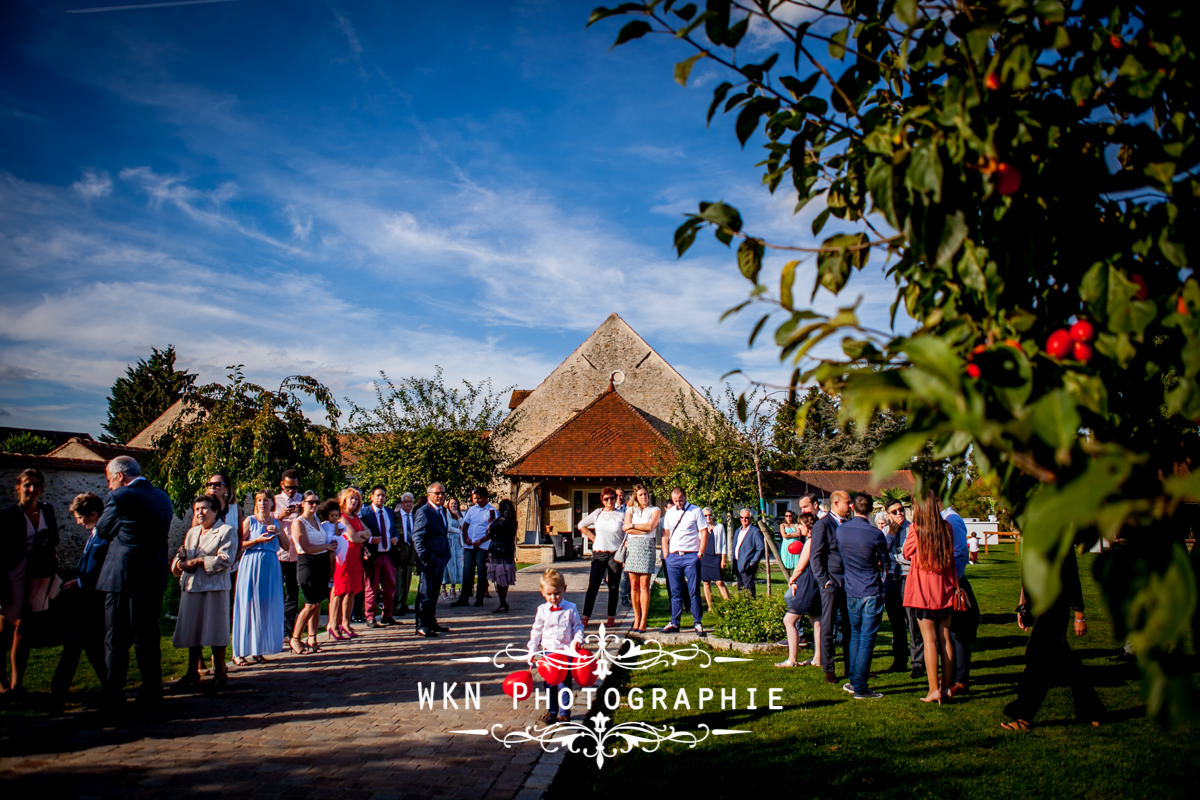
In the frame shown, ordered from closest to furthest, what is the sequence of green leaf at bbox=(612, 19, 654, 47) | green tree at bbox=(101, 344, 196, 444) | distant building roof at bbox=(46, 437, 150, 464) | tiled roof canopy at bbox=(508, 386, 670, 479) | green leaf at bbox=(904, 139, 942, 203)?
green leaf at bbox=(904, 139, 942, 203), green leaf at bbox=(612, 19, 654, 47), distant building roof at bbox=(46, 437, 150, 464), tiled roof canopy at bbox=(508, 386, 670, 479), green tree at bbox=(101, 344, 196, 444)

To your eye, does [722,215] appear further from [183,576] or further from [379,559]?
[379,559]

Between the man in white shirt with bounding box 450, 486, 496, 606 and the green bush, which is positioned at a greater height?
the man in white shirt with bounding box 450, 486, 496, 606

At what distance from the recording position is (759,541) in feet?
38.4

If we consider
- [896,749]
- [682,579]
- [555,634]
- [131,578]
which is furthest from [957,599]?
[131,578]

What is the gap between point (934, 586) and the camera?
646 centimetres

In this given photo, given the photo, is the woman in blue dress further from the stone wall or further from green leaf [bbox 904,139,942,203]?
green leaf [bbox 904,139,942,203]

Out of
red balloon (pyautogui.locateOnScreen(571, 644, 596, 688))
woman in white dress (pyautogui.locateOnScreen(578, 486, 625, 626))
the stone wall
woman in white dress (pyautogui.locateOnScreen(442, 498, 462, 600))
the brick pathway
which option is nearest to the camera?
the brick pathway

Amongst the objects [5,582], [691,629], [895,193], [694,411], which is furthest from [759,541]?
[694,411]

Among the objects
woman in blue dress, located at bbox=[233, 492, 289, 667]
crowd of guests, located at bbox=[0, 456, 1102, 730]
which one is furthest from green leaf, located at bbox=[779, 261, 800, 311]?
woman in blue dress, located at bbox=[233, 492, 289, 667]

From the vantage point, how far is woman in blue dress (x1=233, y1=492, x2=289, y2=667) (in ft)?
26.1

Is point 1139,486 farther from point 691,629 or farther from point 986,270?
point 691,629

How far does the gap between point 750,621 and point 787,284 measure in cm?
807

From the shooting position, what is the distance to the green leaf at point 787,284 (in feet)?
5.91

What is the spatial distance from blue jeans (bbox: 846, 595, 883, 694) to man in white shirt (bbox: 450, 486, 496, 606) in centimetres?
707
